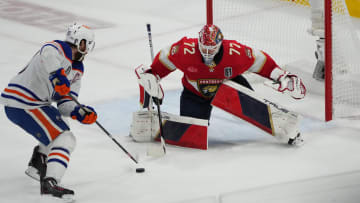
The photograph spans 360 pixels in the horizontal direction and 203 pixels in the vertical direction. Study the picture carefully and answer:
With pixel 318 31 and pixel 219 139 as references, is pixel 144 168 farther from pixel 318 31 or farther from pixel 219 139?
pixel 318 31

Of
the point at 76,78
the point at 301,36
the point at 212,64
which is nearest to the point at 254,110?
the point at 212,64

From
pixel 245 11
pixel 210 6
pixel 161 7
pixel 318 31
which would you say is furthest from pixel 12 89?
pixel 161 7

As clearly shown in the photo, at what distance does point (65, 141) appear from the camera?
3.85 metres

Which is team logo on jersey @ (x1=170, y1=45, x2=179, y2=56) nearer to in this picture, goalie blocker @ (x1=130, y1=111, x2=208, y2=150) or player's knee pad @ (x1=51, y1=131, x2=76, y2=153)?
goalie blocker @ (x1=130, y1=111, x2=208, y2=150)

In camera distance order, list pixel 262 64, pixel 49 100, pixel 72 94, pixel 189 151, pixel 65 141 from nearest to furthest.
Result: pixel 65 141, pixel 49 100, pixel 72 94, pixel 189 151, pixel 262 64

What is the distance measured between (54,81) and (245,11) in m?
3.53

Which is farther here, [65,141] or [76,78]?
[76,78]

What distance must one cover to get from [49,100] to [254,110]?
55.4 inches

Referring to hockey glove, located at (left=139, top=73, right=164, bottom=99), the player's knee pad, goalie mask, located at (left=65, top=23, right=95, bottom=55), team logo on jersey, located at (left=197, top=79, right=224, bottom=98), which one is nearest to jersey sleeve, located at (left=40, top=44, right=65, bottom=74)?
goalie mask, located at (left=65, top=23, right=95, bottom=55)

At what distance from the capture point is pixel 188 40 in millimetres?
4719

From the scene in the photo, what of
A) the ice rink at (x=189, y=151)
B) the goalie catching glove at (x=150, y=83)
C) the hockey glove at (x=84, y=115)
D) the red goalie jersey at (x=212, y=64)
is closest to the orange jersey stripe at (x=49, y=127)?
the hockey glove at (x=84, y=115)

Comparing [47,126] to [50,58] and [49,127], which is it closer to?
[49,127]

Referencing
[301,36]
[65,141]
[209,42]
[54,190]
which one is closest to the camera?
[54,190]

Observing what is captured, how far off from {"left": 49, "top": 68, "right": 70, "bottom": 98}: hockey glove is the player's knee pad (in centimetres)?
25
